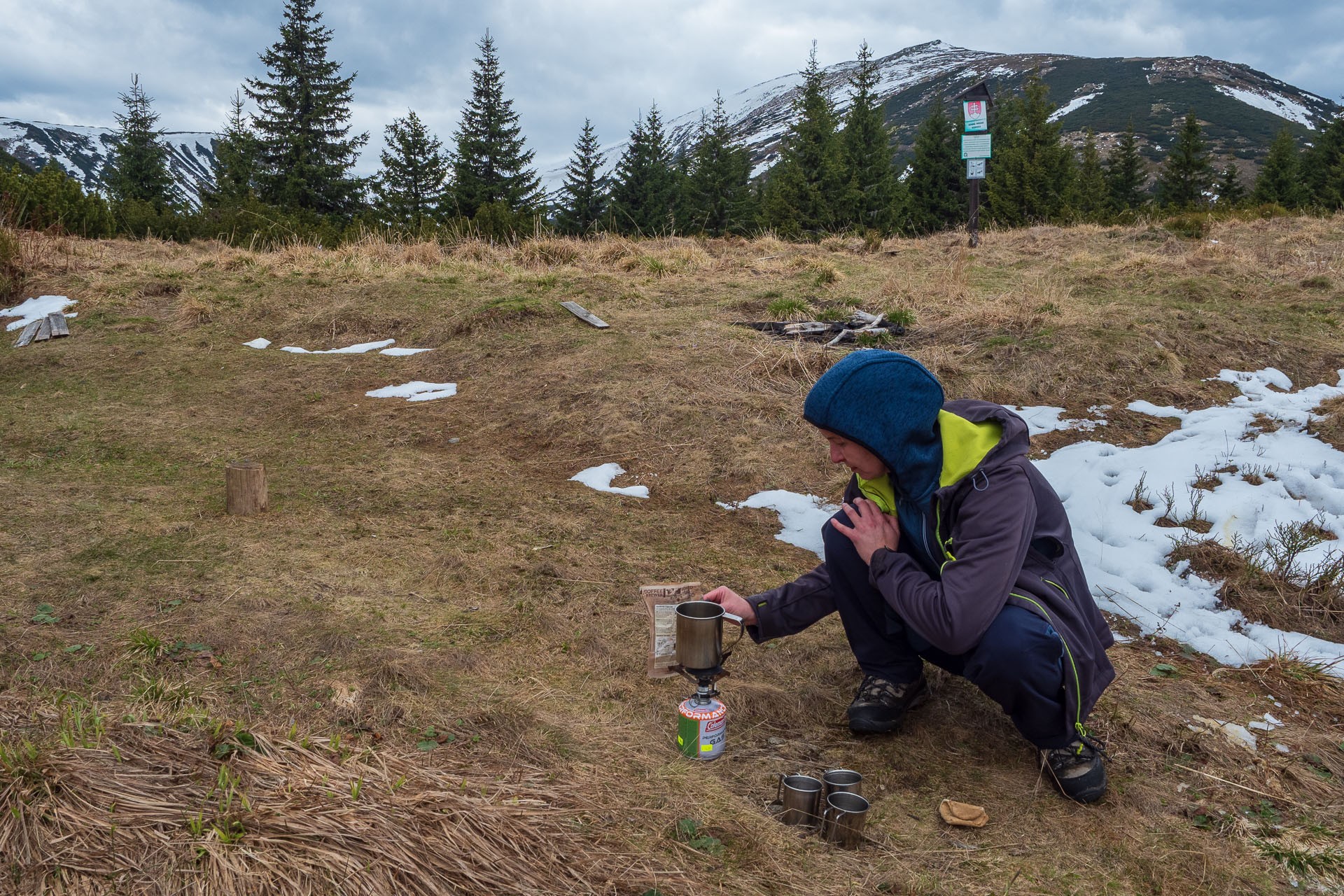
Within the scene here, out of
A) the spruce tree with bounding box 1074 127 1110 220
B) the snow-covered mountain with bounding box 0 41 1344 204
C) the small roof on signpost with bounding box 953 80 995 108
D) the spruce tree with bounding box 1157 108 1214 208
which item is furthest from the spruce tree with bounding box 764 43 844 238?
the snow-covered mountain with bounding box 0 41 1344 204

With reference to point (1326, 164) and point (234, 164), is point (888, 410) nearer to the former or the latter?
point (234, 164)

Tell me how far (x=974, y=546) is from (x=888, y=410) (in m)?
0.40

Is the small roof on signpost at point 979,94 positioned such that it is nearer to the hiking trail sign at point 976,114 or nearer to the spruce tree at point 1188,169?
the hiking trail sign at point 976,114

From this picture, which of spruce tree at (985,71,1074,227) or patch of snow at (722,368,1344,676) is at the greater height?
spruce tree at (985,71,1074,227)

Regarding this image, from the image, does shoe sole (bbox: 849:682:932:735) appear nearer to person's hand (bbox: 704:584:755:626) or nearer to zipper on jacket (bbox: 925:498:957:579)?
person's hand (bbox: 704:584:755:626)

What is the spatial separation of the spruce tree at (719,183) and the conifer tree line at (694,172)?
81 millimetres

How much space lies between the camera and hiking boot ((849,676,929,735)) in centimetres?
246

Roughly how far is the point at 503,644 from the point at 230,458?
311 centimetres

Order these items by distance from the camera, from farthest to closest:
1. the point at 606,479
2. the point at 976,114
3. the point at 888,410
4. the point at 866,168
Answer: the point at 866,168
the point at 976,114
the point at 606,479
the point at 888,410

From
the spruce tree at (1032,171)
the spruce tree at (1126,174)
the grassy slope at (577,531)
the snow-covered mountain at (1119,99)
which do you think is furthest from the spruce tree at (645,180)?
the snow-covered mountain at (1119,99)

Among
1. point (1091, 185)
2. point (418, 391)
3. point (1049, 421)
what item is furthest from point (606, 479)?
point (1091, 185)

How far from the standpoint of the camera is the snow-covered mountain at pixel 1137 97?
105375mm

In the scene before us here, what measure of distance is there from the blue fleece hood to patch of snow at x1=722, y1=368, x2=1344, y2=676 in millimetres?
1847

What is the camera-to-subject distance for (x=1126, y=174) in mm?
37969
